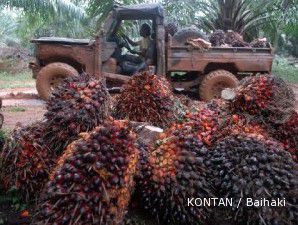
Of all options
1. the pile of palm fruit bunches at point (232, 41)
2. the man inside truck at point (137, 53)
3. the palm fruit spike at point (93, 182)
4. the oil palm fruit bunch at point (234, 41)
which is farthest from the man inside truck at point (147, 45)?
the palm fruit spike at point (93, 182)

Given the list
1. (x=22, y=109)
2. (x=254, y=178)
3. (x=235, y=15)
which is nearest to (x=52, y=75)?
(x=22, y=109)

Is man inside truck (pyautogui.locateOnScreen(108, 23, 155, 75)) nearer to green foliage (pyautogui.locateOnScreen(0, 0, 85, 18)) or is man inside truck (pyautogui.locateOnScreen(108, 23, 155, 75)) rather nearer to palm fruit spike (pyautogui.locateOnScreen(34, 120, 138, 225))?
green foliage (pyautogui.locateOnScreen(0, 0, 85, 18))

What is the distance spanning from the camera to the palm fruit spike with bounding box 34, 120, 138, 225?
2.23 metres

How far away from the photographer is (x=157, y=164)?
9.15ft

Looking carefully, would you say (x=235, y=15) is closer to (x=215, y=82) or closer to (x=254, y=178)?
(x=215, y=82)

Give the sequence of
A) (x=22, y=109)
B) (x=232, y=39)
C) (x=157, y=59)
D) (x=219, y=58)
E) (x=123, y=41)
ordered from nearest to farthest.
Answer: (x=22, y=109) < (x=157, y=59) < (x=123, y=41) < (x=219, y=58) < (x=232, y=39)

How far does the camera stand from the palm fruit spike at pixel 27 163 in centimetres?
291

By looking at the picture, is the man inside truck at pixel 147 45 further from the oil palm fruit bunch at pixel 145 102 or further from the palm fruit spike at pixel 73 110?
the palm fruit spike at pixel 73 110

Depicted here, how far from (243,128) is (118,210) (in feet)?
4.07

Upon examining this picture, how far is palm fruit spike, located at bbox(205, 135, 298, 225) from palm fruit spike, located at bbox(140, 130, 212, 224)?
132mm

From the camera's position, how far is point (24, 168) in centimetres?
290

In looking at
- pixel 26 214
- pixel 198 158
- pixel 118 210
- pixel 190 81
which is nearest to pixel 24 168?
pixel 26 214

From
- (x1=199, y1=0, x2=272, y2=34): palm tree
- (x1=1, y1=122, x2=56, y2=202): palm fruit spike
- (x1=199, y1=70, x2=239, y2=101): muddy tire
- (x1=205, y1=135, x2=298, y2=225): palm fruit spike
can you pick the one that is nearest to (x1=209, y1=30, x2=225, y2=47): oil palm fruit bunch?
(x1=199, y1=70, x2=239, y2=101): muddy tire

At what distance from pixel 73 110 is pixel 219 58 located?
6.20 m
